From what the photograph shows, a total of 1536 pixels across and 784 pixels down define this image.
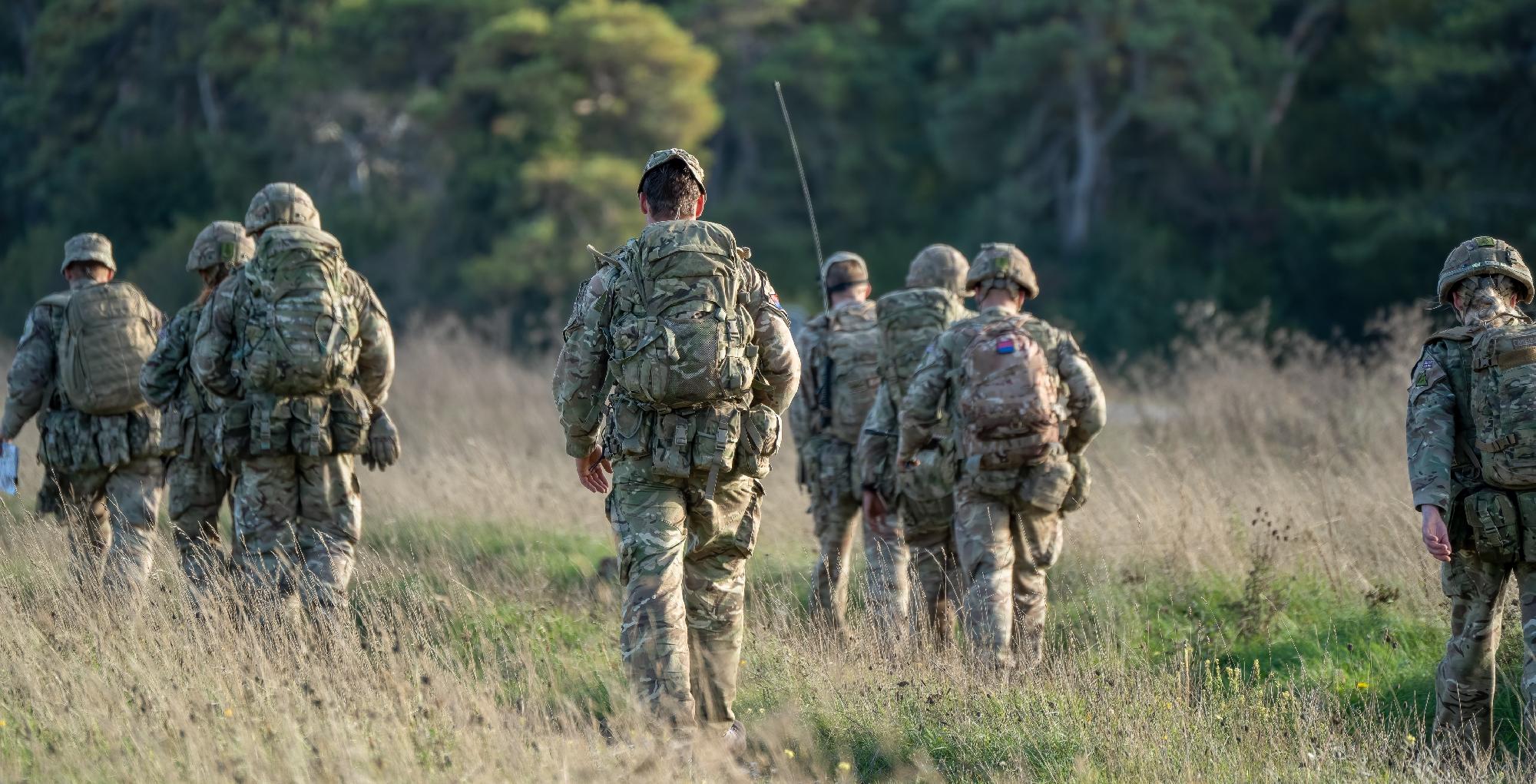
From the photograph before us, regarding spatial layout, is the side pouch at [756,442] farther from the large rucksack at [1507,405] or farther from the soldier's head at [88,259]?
the soldier's head at [88,259]

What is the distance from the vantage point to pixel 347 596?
7.08 m

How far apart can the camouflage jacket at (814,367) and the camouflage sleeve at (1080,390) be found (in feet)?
4.75

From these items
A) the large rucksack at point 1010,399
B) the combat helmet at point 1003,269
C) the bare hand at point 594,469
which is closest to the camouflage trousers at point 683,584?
the bare hand at point 594,469

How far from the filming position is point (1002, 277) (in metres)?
6.75

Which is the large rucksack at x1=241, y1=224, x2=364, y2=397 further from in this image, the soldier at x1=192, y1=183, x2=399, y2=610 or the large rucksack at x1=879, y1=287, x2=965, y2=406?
the large rucksack at x1=879, y1=287, x2=965, y2=406

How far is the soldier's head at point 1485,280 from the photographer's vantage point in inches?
219

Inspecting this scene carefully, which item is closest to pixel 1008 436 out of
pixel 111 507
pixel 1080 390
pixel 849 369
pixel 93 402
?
pixel 1080 390

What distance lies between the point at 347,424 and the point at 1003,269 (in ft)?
9.50

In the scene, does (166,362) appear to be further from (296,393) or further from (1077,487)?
(1077,487)

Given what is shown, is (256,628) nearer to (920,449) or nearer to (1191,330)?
(920,449)

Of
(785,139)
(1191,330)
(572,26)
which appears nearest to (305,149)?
(572,26)

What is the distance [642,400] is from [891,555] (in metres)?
2.55

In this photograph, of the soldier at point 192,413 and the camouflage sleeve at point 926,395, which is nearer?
the camouflage sleeve at point 926,395

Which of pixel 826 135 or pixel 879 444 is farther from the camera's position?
pixel 826 135
